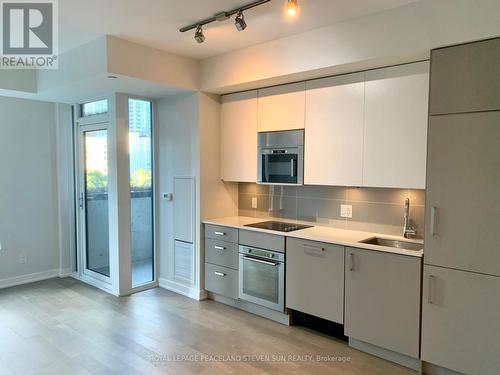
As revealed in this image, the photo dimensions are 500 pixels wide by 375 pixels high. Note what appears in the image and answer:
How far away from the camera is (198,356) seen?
9.40 feet

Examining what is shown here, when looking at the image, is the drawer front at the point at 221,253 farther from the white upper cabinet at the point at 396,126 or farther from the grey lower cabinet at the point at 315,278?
the white upper cabinet at the point at 396,126

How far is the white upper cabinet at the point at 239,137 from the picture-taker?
3.89 metres

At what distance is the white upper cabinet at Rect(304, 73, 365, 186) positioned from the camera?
3.11 m

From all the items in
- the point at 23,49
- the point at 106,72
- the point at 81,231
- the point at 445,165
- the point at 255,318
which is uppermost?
the point at 23,49

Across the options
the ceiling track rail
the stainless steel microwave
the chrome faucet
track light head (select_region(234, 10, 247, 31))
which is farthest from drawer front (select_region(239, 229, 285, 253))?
the ceiling track rail

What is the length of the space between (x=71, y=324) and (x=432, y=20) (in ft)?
13.2

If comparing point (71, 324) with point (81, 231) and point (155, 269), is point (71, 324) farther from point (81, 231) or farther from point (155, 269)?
point (81, 231)

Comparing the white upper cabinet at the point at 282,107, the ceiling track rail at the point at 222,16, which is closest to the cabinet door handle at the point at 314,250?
the white upper cabinet at the point at 282,107

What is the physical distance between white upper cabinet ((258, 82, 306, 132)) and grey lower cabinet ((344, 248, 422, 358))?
4.60 ft

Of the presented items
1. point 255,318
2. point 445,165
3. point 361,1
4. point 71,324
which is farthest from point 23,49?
point 445,165

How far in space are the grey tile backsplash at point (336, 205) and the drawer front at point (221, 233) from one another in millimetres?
571

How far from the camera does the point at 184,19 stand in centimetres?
289

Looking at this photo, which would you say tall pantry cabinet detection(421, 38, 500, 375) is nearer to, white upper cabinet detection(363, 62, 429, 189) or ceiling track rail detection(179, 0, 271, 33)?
white upper cabinet detection(363, 62, 429, 189)

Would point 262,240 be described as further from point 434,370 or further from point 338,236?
point 434,370
